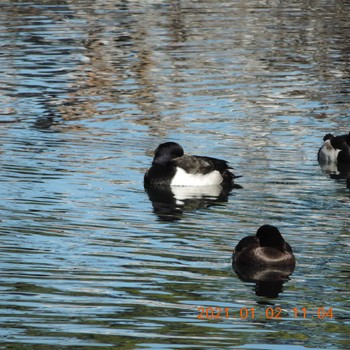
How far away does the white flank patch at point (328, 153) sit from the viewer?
856 inches

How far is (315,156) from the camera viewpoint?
2227cm

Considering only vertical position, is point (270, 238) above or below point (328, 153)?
above

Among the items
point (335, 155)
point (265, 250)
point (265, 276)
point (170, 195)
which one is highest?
point (265, 250)

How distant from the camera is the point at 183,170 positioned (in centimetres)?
2064

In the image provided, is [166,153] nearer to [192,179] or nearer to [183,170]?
[183,170]

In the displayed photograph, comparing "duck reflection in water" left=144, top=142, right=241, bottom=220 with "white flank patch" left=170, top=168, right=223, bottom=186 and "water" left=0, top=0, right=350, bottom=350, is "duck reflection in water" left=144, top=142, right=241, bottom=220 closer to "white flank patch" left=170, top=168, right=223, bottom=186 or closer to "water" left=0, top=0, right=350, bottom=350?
"white flank patch" left=170, top=168, right=223, bottom=186

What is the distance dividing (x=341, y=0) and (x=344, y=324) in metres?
34.2

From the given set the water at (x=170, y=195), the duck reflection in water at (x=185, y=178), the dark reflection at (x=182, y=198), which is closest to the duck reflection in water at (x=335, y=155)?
the water at (x=170, y=195)

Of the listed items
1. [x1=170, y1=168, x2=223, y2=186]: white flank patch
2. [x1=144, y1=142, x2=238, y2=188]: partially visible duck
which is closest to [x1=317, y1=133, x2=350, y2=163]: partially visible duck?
[x1=144, y1=142, x2=238, y2=188]: partially visible duck

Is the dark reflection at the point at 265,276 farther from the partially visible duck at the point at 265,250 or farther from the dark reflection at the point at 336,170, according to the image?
the dark reflection at the point at 336,170

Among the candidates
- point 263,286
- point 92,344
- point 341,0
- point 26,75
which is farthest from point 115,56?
point 92,344

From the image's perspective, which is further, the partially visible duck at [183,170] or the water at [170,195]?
the partially visible duck at [183,170]

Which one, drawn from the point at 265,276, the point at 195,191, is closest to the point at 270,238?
the point at 265,276

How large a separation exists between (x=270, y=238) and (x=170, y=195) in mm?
5100
